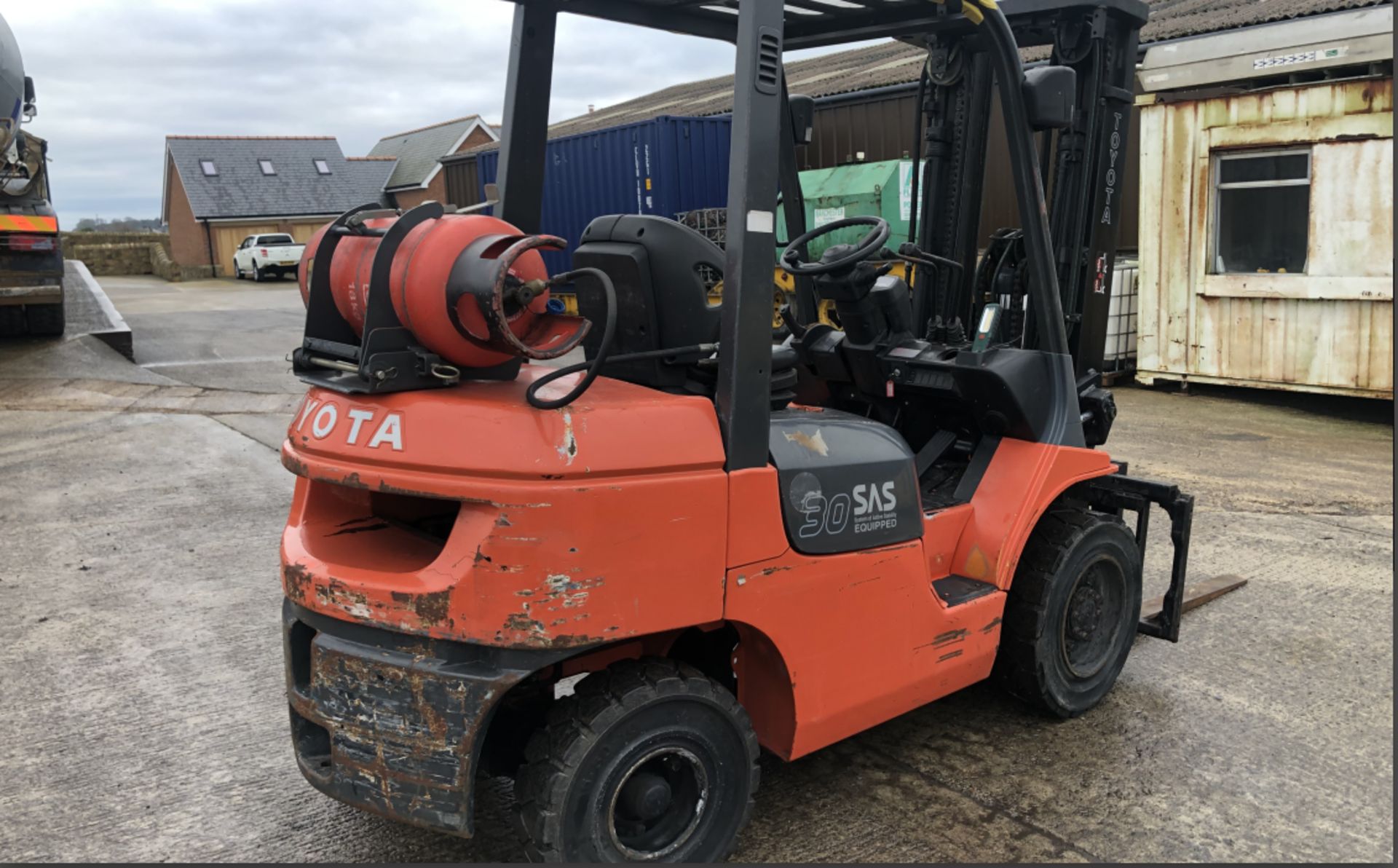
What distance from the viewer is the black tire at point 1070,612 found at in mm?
3709

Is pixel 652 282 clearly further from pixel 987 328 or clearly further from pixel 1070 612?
pixel 1070 612

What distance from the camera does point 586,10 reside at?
348 cm

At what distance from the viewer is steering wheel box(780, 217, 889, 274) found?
3.32m

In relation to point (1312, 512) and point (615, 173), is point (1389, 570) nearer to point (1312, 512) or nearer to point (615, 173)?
point (1312, 512)

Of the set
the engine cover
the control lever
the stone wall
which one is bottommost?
the engine cover

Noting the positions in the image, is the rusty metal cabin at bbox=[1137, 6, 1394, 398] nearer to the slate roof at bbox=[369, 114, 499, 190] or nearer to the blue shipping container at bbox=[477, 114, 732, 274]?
the blue shipping container at bbox=[477, 114, 732, 274]

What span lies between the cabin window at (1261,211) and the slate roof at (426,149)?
4144 cm

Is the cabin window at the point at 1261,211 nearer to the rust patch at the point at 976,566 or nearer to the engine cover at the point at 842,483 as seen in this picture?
the rust patch at the point at 976,566

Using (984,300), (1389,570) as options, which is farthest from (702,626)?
(1389,570)

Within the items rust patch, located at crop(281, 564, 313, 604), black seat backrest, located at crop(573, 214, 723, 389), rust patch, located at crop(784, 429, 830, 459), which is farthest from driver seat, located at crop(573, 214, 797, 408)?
rust patch, located at crop(281, 564, 313, 604)

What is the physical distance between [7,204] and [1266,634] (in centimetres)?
1466

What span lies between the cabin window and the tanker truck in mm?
13327

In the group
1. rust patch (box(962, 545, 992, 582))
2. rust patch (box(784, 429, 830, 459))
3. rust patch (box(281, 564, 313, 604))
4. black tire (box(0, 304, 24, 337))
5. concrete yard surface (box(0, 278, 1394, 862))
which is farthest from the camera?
black tire (box(0, 304, 24, 337))

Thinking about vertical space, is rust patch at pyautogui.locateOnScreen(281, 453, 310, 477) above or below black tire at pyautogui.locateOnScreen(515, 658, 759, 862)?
above
